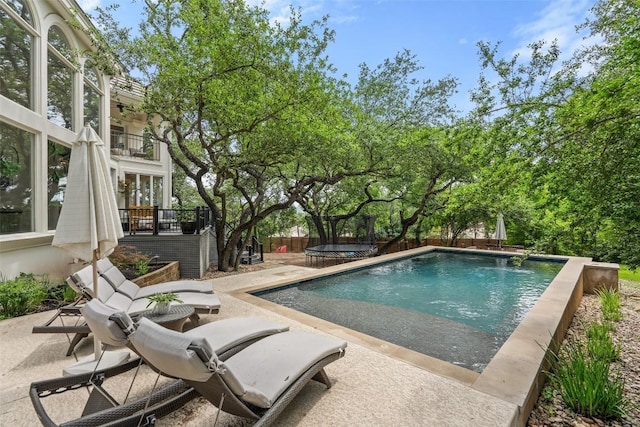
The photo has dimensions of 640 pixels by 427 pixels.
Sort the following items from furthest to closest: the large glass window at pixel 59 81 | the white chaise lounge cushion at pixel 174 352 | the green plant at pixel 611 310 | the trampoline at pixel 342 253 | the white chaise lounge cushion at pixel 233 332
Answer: the trampoline at pixel 342 253
the large glass window at pixel 59 81
the green plant at pixel 611 310
the white chaise lounge cushion at pixel 233 332
the white chaise lounge cushion at pixel 174 352

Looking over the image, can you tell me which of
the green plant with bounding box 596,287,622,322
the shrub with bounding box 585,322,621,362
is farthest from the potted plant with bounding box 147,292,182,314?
the green plant with bounding box 596,287,622,322

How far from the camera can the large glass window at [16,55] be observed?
619 cm

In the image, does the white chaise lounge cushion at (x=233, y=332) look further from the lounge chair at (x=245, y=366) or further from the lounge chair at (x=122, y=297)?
the lounge chair at (x=122, y=297)

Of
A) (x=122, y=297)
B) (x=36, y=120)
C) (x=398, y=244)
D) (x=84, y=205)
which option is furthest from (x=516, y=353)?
(x=398, y=244)

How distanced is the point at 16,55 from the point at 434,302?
10.4 meters

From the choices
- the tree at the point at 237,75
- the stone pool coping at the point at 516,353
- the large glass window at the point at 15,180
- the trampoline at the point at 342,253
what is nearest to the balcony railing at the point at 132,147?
the tree at the point at 237,75

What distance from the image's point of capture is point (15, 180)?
20.8 feet

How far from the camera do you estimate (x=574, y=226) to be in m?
4.03

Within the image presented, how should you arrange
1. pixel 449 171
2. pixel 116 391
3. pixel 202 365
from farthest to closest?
pixel 449 171 < pixel 116 391 < pixel 202 365

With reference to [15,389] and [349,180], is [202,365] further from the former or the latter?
[349,180]

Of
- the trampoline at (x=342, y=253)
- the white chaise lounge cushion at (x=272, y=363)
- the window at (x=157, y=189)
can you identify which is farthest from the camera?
the window at (x=157, y=189)

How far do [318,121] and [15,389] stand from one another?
7.06 metres

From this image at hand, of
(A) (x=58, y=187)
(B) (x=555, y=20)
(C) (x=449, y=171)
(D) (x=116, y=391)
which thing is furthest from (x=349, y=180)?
(D) (x=116, y=391)

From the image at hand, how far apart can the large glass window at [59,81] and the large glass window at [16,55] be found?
0.86 metres
